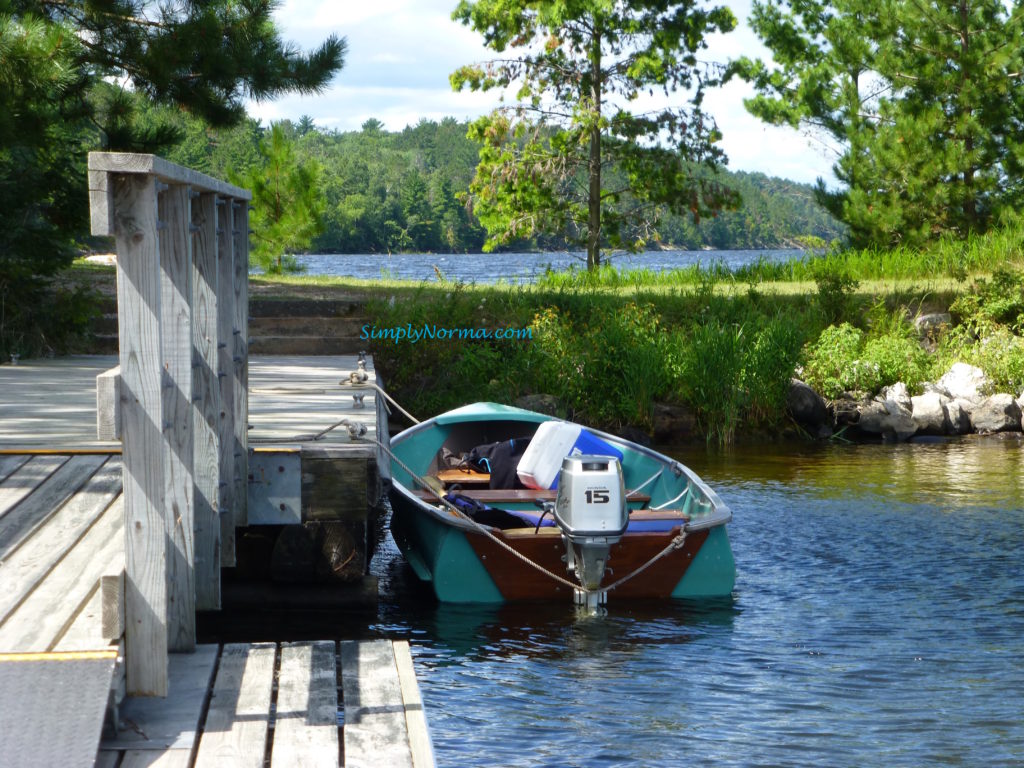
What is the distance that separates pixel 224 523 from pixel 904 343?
11173 mm

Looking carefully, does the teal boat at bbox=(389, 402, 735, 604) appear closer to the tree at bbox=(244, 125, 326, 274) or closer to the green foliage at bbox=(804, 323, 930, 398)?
the green foliage at bbox=(804, 323, 930, 398)

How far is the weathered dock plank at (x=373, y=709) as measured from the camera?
9.95 feet

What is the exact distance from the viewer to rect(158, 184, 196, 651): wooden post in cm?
365

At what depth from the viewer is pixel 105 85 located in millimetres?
11922

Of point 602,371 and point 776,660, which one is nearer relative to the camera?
point 776,660

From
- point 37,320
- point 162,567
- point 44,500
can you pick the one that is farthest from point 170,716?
point 37,320

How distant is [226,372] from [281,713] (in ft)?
6.34

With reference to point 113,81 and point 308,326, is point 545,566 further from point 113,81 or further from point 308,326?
point 113,81

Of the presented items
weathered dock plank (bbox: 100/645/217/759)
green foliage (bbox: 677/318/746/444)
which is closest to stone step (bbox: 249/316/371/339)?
green foliage (bbox: 677/318/746/444)

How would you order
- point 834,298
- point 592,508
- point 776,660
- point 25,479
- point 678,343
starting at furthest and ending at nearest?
point 834,298 < point 678,343 < point 592,508 < point 776,660 < point 25,479

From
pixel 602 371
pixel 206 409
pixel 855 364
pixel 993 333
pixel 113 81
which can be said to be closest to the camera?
pixel 206 409

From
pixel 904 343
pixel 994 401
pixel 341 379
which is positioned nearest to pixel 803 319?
pixel 904 343

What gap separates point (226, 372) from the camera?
4.90 meters

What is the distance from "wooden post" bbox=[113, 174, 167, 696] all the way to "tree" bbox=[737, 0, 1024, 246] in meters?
19.4
